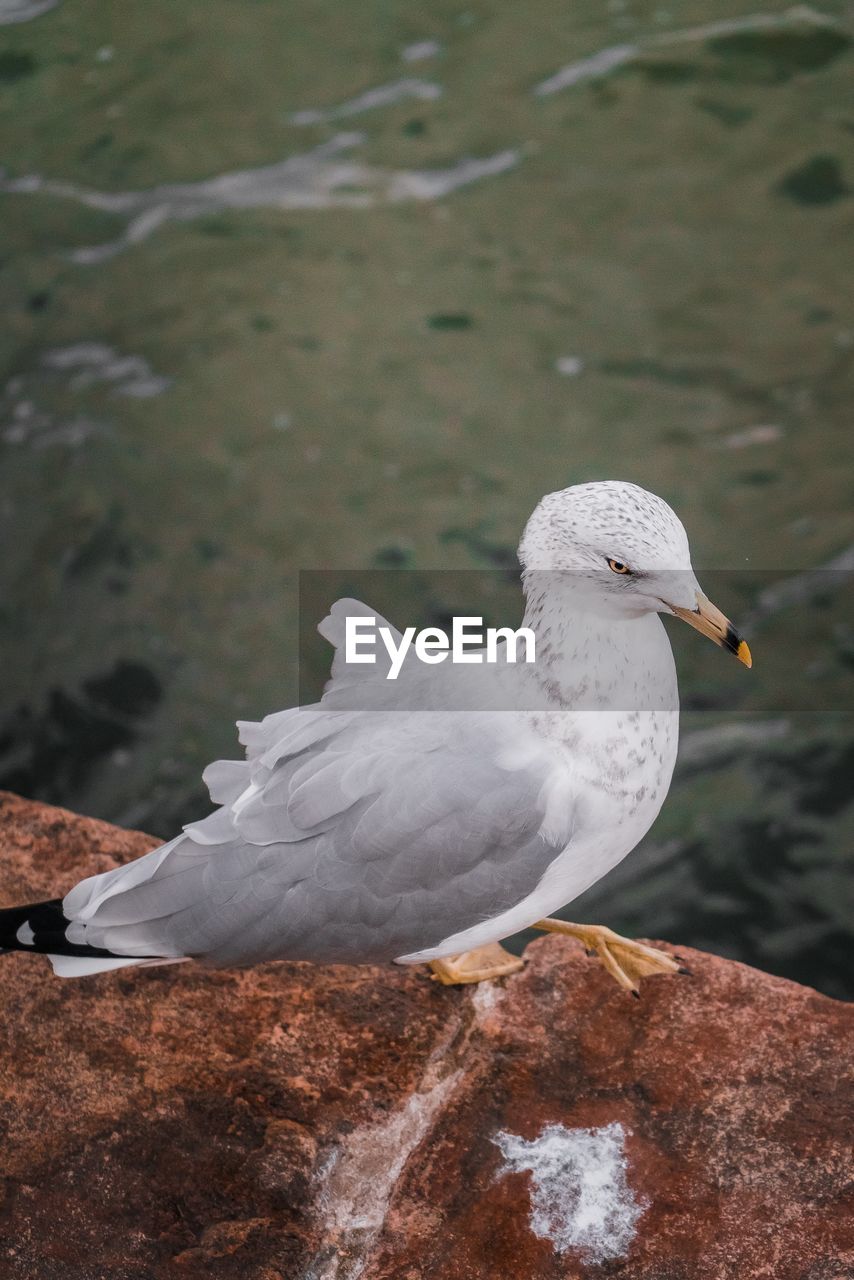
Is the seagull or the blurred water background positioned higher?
the seagull

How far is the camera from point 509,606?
6250mm

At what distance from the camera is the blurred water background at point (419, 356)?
5.91 metres

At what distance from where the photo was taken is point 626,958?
3475 mm

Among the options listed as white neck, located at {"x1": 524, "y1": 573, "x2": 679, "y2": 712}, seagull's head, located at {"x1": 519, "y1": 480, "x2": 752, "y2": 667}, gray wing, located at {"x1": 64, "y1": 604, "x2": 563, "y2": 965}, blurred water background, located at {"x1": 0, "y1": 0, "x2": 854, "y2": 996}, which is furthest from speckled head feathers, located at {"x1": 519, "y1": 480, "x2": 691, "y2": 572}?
blurred water background, located at {"x1": 0, "y1": 0, "x2": 854, "y2": 996}

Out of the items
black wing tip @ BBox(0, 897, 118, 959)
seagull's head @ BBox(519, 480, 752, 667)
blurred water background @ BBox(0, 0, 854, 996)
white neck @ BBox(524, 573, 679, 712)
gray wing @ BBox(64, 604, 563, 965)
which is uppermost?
seagull's head @ BBox(519, 480, 752, 667)

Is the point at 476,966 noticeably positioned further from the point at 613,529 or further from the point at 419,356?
the point at 419,356

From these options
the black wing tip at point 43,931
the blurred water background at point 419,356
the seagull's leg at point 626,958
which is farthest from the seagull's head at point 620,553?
the blurred water background at point 419,356

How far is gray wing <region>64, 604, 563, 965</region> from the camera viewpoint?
2.91 m

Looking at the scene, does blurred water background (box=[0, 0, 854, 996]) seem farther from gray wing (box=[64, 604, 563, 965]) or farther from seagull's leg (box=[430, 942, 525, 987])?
gray wing (box=[64, 604, 563, 965])

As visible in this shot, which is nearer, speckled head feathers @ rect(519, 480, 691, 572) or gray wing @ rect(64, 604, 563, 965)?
speckled head feathers @ rect(519, 480, 691, 572)

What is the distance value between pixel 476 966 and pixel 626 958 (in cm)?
39

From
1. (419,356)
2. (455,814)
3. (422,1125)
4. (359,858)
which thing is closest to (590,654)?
(455,814)

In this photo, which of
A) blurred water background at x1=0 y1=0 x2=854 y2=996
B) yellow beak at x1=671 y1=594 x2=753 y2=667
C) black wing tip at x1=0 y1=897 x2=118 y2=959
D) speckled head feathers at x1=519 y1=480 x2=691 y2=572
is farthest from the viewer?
blurred water background at x1=0 y1=0 x2=854 y2=996

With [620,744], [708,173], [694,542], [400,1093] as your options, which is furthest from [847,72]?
[400,1093]
